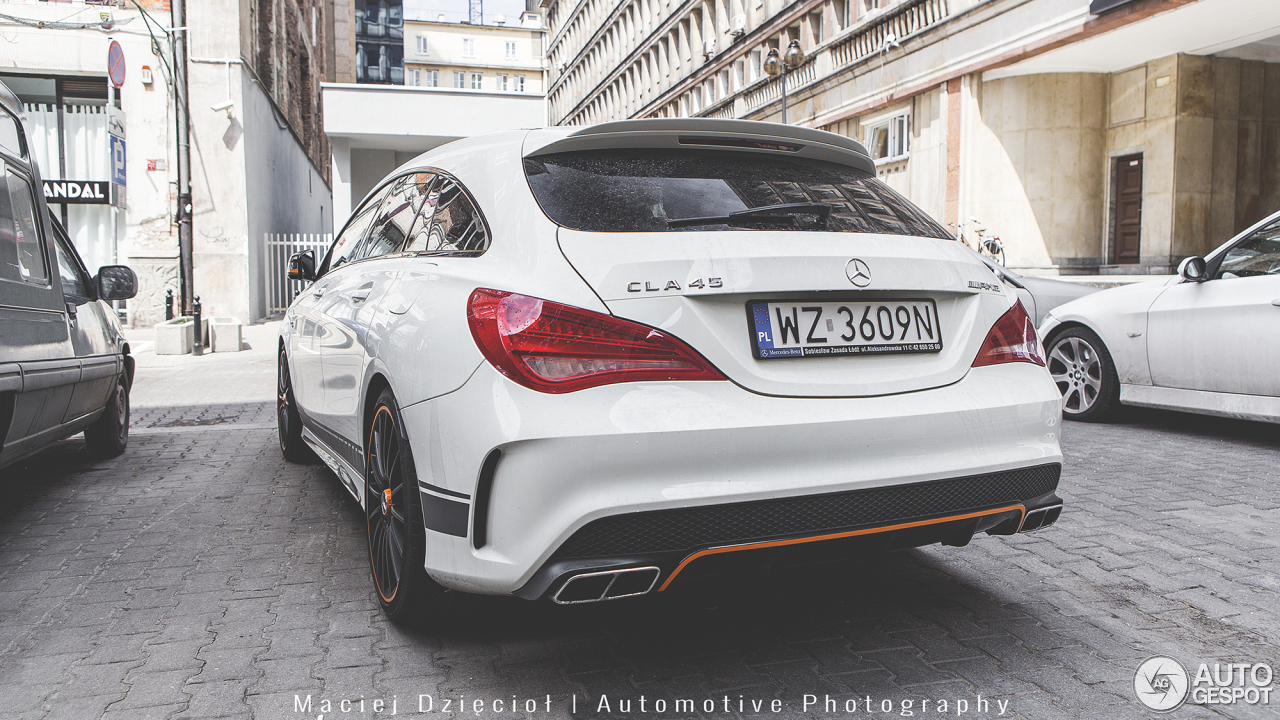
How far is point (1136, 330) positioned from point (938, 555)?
381cm

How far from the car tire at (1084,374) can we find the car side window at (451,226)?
216 inches

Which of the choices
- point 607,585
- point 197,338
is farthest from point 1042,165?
point 607,585

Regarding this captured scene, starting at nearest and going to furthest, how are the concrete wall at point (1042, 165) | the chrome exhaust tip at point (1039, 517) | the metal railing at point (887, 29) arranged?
the chrome exhaust tip at point (1039, 517) < the concrete wall at point (1042, 165) < the metal railing at point (887, 29)

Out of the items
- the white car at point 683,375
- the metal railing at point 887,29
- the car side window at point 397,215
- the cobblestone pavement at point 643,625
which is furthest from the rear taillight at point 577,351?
the metal railing at point 887,29

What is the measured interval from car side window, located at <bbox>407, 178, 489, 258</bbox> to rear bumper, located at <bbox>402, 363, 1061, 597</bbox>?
0.56 m

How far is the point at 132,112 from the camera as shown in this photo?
17812mm

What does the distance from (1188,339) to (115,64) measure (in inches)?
682

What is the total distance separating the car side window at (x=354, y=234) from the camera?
4.45 m

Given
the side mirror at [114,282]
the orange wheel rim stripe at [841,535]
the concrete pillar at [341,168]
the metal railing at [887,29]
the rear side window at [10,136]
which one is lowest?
the orange wheel rim stripe at [841,535]

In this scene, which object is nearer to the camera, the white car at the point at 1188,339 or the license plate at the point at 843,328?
Result: the license plate at the point at 843,328

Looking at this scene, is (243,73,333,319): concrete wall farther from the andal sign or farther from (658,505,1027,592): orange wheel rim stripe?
(658,505,1027,592): orange wheel rim stripe

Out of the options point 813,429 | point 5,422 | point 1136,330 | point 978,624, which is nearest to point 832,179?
point 813,429

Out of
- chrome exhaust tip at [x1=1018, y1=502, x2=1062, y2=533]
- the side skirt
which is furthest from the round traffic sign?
chrome exhaust tip at [x1=1018, y1=502, x2=1062, y2=533]

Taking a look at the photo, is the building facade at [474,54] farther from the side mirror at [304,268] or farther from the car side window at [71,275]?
the side mirror at [304,268]
